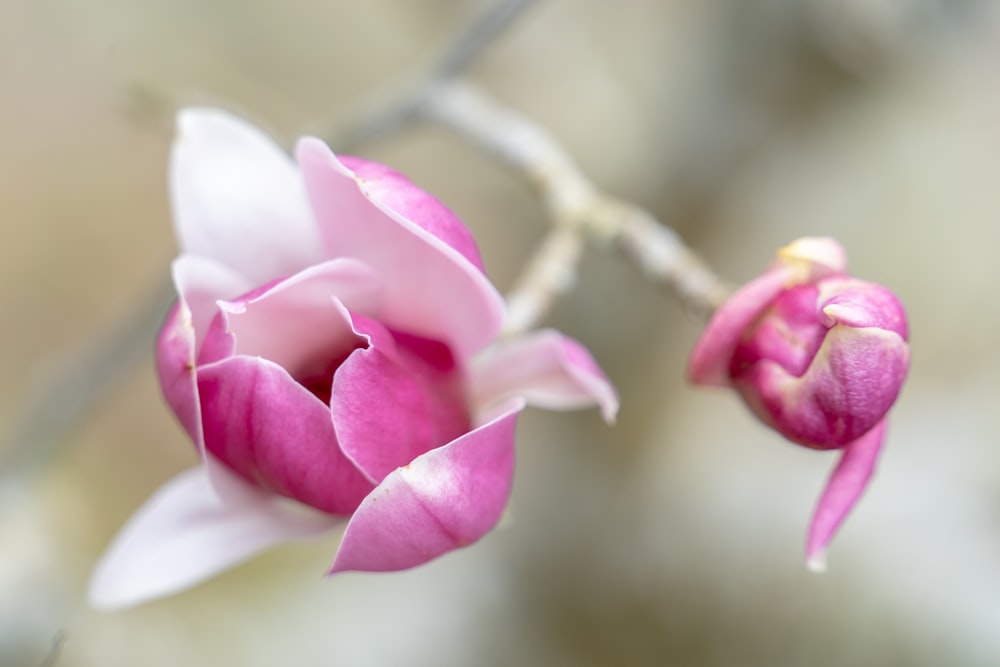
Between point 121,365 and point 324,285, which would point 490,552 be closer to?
point 121,365

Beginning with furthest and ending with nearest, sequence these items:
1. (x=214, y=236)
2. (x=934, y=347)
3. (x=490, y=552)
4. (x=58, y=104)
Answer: (x=58, y=104) → (x=490, y=552) → (x=934, y=347) → (x=214, y=236)

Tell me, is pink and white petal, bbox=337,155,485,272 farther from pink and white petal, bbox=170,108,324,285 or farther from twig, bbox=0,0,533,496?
twig, bbox=0,0,533,496

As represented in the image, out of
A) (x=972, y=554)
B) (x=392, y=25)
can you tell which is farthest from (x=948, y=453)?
(x=392, y=25)

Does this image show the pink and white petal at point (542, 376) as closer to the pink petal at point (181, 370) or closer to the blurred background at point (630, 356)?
the pink petal at point (181, 370)

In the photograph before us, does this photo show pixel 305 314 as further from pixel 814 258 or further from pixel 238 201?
pixel 814 258

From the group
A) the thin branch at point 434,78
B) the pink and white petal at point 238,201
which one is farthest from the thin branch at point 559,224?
the pink and white petal at point 238,201

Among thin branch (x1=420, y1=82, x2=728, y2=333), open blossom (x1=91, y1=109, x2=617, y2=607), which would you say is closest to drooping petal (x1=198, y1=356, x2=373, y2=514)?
open blossom (x1=91, y1=109, x2=617, y2=607)

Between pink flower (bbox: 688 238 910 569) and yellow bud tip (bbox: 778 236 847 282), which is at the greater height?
yellow bud tip (bbox: 778 236 847 282)
